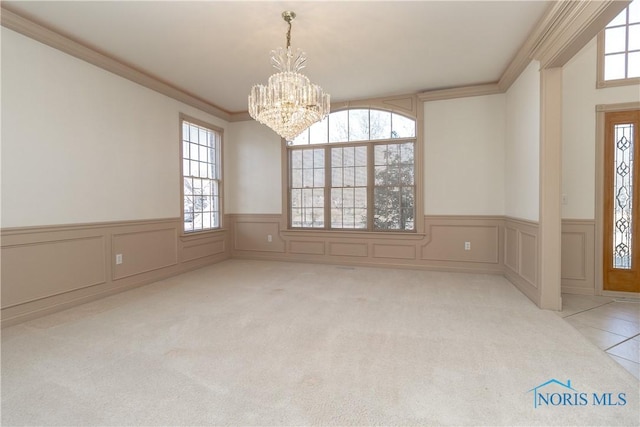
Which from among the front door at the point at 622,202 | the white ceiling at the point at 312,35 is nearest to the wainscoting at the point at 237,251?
the front door at the point at 622,202

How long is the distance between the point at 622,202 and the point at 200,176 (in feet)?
19.6

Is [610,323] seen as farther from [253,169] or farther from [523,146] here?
[253,169]

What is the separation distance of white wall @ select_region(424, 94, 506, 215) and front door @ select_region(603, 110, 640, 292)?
3.97ft

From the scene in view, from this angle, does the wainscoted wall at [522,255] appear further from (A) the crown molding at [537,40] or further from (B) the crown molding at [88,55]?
(B) the crown molding at [88,55]

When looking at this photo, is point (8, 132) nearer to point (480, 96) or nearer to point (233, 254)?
point (233, 254)

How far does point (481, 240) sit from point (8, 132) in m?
5.78

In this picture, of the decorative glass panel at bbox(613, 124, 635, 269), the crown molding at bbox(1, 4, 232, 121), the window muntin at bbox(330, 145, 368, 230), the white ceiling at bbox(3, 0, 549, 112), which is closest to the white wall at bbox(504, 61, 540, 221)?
the white ceiling at bbox(3, 0, 549, 112)

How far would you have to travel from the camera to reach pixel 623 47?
141 inches

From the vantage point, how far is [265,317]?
302 centimetres

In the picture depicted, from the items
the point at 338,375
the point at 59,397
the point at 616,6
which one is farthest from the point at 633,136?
the point at 59,397

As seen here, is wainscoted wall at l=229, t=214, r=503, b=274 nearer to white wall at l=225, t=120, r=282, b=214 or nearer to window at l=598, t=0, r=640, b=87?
white wall at l=225, t=120, r=282, b=214

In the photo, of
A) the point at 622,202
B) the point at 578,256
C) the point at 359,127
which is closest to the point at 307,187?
the point at 359,127

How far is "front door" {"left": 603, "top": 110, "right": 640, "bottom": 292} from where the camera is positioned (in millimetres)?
3555

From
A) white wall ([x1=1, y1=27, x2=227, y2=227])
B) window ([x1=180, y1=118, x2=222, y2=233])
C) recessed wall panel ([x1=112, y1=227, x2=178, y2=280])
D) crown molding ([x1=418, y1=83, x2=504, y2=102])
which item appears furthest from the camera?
window ([x1=180, y1=118, x2=222, y2=233])
